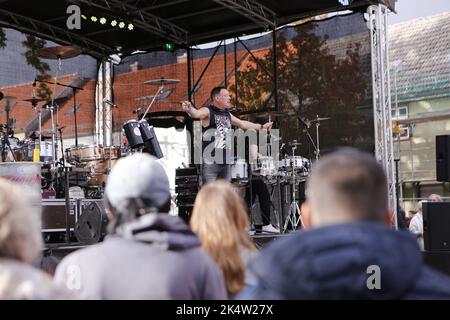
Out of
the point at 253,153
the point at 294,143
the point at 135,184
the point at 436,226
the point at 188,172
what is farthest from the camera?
the point at 294,143

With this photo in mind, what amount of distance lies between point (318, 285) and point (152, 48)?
1091 centimetres

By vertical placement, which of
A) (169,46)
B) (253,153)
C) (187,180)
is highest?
(169,46)

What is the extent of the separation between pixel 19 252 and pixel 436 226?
5294mm

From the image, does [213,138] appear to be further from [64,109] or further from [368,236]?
[368,236]

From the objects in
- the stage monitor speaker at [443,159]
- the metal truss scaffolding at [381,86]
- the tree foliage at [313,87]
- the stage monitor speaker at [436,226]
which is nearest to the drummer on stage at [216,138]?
the stage monitor speaker at [443,159]

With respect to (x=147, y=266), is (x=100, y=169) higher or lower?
higher

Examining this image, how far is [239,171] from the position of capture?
303 inches

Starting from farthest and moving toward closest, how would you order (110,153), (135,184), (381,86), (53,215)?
(381,86) → (110,153) → (53,215) → (135,184)

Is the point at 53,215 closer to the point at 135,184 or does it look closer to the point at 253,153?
the point at 253,153

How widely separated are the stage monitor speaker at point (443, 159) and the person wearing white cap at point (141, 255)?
17.1ft

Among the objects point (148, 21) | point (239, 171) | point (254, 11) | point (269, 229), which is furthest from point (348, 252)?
point (148, 21)

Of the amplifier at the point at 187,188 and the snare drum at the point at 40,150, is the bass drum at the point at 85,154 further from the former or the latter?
the amplifier at the point at 187,188

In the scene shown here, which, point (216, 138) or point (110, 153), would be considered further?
point (110, 153)
